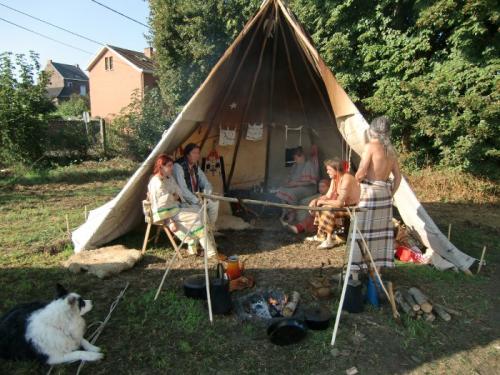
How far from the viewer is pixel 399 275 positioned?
4113mm

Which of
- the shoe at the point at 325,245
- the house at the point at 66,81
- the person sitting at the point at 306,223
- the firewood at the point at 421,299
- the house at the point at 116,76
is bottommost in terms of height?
the firewood at the point at 421,299

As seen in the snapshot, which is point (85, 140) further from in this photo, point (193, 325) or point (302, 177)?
point (193, 325)

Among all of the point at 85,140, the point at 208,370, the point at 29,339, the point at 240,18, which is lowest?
the point at 208,370

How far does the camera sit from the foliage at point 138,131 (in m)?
11.8

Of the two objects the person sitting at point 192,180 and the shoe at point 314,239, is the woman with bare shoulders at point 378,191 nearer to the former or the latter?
the shoe at point 314,239

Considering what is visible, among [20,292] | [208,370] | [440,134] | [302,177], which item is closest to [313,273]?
[208,370]

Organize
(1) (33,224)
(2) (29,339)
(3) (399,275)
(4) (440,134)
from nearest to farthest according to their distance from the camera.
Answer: (2) (29,339) < (3) (399,275) < (1) (33,224) < (4) (440,134)

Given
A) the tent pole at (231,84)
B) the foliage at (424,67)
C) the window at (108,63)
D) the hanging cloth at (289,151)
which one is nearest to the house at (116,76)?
the window at (108,63)

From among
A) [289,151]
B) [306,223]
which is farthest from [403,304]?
[289,151]

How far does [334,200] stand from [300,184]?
4.55 feet

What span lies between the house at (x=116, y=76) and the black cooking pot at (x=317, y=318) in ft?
73.8

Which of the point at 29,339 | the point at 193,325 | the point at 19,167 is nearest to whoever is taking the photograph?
the point at 29,339

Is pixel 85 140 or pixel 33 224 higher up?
pixel 85 140

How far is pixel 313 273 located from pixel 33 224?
443 cm
